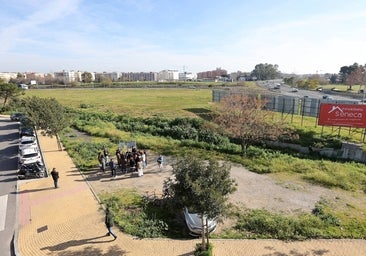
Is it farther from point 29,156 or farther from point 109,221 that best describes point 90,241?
→ point 29,156

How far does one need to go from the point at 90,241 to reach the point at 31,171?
9954 millimetres

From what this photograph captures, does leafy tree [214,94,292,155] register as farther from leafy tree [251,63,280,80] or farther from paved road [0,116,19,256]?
leafy tree [251,63,280,80]

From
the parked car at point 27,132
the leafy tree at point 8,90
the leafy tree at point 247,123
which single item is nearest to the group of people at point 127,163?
the leafy tree at point 247,123

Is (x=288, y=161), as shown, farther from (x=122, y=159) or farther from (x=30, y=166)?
(x=30, y=166)

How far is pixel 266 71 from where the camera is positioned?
582 feet

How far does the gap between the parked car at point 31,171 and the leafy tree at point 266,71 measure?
170 metres

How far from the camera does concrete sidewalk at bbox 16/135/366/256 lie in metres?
11.9

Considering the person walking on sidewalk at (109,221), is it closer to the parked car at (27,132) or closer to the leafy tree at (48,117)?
the leafy tree at (48,117)

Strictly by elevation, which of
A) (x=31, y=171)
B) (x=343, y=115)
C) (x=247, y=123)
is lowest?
(x=31, y=171)

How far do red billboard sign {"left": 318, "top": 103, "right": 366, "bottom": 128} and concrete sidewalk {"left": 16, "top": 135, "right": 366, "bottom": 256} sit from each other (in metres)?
16.8

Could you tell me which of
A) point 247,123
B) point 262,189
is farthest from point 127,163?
point 247,123

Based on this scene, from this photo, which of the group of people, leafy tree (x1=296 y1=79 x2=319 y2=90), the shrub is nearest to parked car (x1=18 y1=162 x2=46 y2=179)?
the group of people

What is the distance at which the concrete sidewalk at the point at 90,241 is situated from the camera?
39.2 feet

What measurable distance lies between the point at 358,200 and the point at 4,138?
32.8 metres
